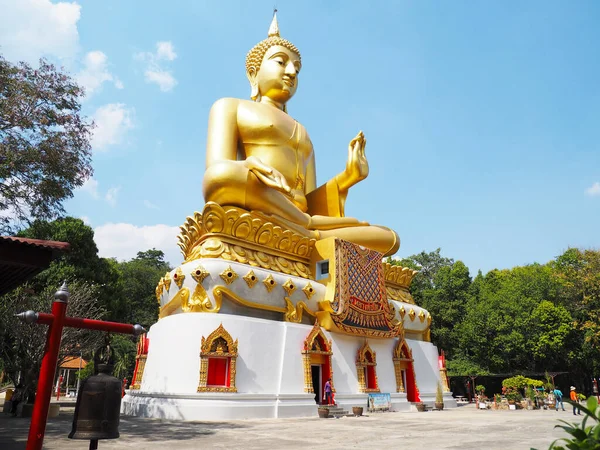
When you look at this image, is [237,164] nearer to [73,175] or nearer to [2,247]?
[73,175]

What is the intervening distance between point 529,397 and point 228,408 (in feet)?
43.3

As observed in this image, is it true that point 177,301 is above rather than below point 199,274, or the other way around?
below

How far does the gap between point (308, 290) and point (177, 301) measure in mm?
4007

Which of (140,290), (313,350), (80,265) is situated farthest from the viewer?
(140,290)

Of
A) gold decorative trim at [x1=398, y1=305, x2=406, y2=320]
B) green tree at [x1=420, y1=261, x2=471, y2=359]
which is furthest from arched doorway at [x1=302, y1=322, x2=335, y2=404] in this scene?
green tree at [x1=420, y1=261, x2=471, y2=359]

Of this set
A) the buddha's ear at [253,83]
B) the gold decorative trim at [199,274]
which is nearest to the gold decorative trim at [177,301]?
the gold decorative trim at [199,274]

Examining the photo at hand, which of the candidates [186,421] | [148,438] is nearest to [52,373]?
[148,438]

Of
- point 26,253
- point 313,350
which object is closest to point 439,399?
point 313,350

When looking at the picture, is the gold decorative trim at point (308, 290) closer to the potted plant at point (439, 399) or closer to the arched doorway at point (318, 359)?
the arched doorway at point (318, 359)

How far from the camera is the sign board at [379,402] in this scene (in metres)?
15.0

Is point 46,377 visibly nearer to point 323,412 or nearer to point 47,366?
point 47,366

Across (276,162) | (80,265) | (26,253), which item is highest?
(276,162)

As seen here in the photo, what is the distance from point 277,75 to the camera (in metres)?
18.6

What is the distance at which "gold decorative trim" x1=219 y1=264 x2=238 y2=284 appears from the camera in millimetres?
13125
